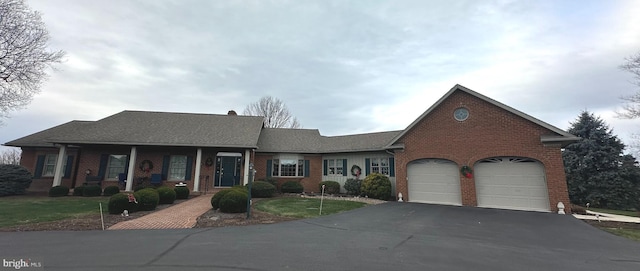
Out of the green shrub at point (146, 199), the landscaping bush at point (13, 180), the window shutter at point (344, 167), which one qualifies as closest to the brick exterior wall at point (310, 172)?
the window shutter at point (344, 167)

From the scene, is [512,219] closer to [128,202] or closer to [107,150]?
[128,202]

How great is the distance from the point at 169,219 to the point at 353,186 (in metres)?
11.2

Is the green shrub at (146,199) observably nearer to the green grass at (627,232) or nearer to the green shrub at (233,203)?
the green shrub at (233,203)

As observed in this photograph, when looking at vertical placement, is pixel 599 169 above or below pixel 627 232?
above

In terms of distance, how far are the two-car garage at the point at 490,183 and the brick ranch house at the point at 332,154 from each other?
0.13ft

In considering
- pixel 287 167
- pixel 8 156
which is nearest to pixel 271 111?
pixel 287 167

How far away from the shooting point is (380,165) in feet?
56.0

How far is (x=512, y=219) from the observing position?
30.3 feet

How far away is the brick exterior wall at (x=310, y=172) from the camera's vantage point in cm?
1854

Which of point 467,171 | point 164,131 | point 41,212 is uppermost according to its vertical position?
point 164,131

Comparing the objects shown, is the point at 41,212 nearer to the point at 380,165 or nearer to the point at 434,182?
the point at 380,165

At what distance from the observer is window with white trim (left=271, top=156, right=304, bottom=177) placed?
744 inches

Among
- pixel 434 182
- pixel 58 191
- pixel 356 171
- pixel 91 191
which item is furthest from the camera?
pixel 356 171

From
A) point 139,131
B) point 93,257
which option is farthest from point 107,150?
point 93,257
